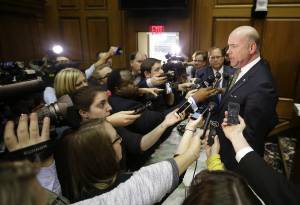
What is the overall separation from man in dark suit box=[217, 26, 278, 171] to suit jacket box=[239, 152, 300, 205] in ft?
1.91

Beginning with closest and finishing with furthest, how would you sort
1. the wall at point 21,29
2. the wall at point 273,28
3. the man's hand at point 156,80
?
the man's hand at point 156,80, the wall at point 273,28, the wall at point 21,29

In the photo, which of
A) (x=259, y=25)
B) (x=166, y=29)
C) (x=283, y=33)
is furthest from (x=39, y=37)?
(x=283, y=33)

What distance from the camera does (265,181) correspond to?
87 centimetres

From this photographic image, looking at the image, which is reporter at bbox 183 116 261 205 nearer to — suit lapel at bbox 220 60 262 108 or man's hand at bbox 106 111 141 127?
man's hand at bbox 106 111 141 127

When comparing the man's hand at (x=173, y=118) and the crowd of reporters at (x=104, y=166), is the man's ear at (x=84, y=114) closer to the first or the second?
the crowd of reporters at (x=104, y=166)

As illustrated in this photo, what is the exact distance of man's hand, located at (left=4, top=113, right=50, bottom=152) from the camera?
817mm

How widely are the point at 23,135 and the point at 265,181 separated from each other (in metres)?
0.88

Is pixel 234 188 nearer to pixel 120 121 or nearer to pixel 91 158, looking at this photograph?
pixel 91 158

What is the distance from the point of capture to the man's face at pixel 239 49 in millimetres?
1694

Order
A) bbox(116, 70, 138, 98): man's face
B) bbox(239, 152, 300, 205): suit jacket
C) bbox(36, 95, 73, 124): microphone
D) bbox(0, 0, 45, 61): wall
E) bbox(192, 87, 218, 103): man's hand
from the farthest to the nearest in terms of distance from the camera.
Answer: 1. bbox(0, 0, 45, 61): wall
2. bbox(116, 70, 138, 98): man's face
3. bbox(192, 87, 218, 103): man's hand
4. bbox(36, 95, 73, 124): microphone
5. bbox(239, 152, 300, 205): suit jacket

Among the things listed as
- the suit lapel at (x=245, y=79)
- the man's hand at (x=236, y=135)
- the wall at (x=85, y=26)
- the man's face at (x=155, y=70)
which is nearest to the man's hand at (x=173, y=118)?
the man's hand at (x=236, y=135)

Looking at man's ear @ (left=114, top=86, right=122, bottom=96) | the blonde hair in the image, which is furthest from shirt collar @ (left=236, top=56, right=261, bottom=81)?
the blonde hair

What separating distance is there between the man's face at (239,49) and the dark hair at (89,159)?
120 centimetres

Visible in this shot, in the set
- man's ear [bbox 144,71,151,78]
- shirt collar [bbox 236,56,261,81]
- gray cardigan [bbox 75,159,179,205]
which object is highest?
shirt collar [bbox 236,56,261,81]
